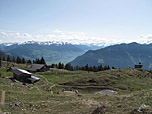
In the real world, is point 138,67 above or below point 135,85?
above

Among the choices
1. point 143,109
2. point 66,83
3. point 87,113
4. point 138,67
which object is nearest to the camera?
point 143,109

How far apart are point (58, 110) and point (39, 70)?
78.7 m

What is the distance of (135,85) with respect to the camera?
6066 centimetres

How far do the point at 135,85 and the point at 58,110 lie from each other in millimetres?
48599

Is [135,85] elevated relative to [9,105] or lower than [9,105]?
lower

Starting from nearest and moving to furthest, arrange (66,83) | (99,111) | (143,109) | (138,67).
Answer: (143,109) < (99,111) < (66,83) < (138,67)

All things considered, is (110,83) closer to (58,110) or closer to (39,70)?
(58,110)

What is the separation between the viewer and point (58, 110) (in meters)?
21.6

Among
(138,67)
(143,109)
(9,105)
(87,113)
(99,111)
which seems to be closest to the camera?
(143,109)

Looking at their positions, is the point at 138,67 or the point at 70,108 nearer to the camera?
the point at 70,108

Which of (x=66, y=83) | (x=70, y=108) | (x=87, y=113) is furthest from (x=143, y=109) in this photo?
(x=66, y=83)

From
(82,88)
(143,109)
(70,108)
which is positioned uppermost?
(143,109)

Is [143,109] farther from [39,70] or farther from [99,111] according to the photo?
[39,70]

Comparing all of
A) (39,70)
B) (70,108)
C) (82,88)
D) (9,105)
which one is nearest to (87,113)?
(70,108)
